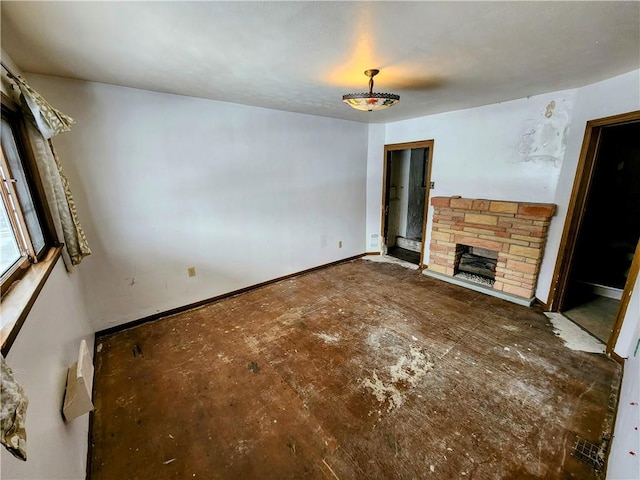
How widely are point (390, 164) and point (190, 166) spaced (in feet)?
10.1

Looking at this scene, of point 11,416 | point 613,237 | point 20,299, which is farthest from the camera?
point 613,237

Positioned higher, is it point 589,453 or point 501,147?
point 501,147

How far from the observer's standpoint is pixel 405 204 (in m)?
5.13

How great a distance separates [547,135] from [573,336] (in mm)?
1969

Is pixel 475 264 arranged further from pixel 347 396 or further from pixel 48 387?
pixel 48 387

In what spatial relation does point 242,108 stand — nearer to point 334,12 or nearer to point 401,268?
point 334,12

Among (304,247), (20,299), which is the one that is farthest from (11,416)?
(304,247)

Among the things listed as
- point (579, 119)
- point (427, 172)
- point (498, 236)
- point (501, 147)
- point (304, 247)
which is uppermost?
point (579, 119)

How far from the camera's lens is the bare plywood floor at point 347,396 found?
144 centimetres

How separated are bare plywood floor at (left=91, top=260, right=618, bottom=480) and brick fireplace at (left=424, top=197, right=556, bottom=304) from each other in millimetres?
367

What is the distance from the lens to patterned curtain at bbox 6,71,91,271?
1575 mm

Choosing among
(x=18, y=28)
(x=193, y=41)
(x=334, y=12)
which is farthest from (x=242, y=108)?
(x=334, y=12)

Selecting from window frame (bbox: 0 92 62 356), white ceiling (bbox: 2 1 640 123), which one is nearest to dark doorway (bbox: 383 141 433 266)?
white ceiling (bbox: 2 1 640 123)

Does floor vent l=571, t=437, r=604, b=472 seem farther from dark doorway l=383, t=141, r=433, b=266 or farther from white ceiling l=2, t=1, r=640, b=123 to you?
dark doorway l=383, t=141, r=433, b=266
